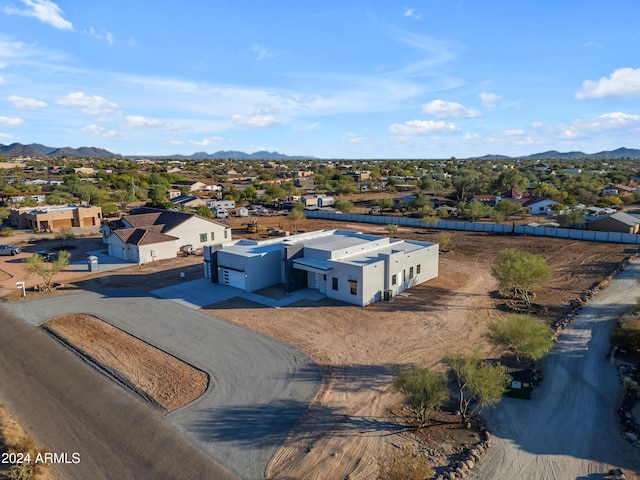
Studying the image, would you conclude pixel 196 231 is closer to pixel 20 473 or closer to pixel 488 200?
pixel 20 473

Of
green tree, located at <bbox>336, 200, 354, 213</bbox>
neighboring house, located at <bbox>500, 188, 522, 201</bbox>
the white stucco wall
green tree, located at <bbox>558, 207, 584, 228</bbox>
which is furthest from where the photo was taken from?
neighboring house, located at <bbox>500, 188, 522, 201</bbox>

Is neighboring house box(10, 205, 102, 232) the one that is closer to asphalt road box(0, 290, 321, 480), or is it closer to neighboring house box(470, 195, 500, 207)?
asphalt road box(0, 290, 321, 480)

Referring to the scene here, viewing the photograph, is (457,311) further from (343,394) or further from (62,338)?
(62,338)

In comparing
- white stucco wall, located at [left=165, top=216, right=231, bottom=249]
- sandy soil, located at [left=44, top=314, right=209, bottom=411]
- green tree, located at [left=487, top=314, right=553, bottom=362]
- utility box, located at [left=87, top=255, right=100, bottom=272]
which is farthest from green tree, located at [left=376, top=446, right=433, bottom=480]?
white stucco wall, located at [left=165, top=216, right=231, bottom=249]

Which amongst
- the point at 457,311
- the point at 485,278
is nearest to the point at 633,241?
the point at 485,278

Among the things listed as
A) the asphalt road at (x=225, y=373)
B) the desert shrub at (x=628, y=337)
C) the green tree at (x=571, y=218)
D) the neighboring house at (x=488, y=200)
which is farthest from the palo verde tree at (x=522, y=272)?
the neighboring house at (x=488, y=200)

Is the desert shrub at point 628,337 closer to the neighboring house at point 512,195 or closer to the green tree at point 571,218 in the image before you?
the green tree at point 571,218

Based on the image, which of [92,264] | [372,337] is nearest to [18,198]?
[92,264]
